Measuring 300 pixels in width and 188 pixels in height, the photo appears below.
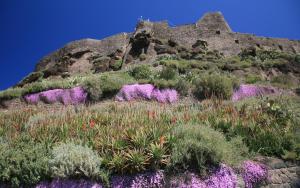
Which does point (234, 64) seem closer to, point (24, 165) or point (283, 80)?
point (283, 80)

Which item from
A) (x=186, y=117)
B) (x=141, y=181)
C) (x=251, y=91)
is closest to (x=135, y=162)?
(x=141, y=181)

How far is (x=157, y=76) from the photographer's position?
72.9 feet

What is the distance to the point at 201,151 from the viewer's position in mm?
9039

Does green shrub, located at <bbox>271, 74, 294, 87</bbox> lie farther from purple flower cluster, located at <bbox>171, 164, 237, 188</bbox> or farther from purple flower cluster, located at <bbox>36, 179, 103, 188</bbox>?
purple flower cluster, located at <bbox>36, 179, 103, 188</bbox>

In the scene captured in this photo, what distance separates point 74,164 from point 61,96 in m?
11.8

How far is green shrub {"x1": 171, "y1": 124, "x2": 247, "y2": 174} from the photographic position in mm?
8938

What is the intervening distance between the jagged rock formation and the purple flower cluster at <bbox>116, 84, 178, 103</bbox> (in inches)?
453

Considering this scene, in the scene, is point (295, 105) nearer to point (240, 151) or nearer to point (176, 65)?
point (240, 151)

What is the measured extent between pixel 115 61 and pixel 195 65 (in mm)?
7899

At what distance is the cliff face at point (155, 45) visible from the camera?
33000mm

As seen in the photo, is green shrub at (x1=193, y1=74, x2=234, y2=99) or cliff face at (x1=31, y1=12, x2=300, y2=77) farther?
cliff face at (x1=31, y1=12, x2=300, y2=77)

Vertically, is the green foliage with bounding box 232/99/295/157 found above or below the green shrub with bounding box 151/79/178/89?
below

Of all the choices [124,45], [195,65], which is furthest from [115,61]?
[195,65]

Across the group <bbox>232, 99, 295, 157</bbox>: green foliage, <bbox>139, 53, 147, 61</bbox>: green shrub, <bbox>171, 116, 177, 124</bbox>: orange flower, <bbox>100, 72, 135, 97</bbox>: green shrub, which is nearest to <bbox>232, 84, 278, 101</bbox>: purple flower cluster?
<bbox>100, 72, 135, 97</bbox>: green shrub
